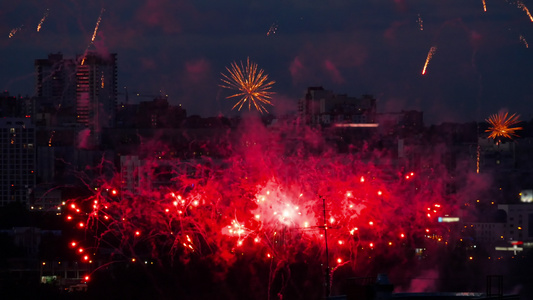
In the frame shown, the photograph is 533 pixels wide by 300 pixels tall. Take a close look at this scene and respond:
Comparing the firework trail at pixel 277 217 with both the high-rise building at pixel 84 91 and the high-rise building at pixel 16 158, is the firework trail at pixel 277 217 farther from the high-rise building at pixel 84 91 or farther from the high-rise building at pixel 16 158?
the high-rise building at pixel 84 91

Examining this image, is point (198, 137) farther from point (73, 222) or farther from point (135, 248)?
point (135, 248)

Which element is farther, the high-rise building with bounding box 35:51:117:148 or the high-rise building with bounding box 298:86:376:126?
the high-rise building with bounding box 35:51:117:148

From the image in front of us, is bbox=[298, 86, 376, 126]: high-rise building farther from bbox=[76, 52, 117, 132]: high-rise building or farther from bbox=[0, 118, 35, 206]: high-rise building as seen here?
bbox=[76, 52, 117, 132]: high-rise building

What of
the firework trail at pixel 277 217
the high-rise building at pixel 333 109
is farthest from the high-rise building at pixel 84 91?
the firework trail at pixel 277 217

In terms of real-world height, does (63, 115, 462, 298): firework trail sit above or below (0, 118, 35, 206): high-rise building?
below

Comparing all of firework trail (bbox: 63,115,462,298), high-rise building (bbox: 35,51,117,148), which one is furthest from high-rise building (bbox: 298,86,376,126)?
high-rise building (bbox: 35,51,117,148)

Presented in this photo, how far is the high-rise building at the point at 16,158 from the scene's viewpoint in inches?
995

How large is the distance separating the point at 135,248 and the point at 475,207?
6968 millimetres

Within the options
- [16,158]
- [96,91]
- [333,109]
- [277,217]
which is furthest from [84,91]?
[277,217]

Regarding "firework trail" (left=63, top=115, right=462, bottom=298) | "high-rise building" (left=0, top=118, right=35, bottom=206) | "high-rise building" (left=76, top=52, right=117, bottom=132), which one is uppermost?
"high-rise building" (left=76, top=52, right=117, bottom=132)

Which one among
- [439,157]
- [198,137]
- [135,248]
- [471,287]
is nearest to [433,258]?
[471,287]

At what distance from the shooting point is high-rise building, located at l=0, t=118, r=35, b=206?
82.9 ft

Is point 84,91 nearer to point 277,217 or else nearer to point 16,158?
point 16,158

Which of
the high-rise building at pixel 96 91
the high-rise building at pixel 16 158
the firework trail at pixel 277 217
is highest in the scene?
the high-rise building at pixel 96 91
